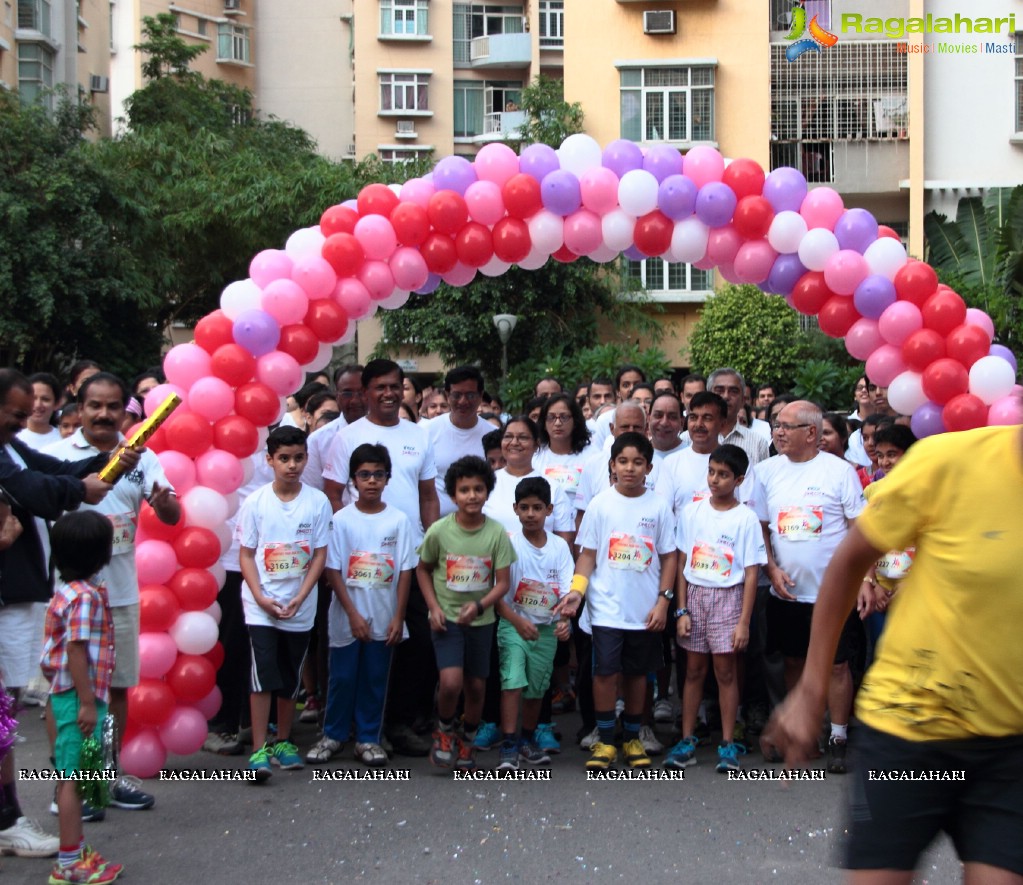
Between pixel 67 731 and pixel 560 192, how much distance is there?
4000mm

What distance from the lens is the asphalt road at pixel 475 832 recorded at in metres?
4.87

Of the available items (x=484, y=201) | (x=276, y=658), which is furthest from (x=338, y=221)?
(x=276, y=658)

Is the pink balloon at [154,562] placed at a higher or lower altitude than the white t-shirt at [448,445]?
lower

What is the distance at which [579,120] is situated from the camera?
2686 centimetres

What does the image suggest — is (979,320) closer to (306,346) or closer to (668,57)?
(306,346)

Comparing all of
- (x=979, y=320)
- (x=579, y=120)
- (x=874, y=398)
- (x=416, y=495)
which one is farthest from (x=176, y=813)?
(x=579, y=120)

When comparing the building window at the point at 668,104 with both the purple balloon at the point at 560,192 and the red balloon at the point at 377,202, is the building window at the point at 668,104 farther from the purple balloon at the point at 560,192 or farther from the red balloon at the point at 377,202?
the red balloon at the point at 377,202

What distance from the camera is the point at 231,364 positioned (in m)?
6.62

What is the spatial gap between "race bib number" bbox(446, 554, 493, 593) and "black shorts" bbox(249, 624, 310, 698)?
2.58 feet

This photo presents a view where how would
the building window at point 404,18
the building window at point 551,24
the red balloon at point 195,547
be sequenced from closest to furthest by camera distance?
1. the red balloon at point 195,547
2. the building window at point 551,24
3. the building window at point 404,18

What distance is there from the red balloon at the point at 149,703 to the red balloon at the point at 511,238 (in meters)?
3.04

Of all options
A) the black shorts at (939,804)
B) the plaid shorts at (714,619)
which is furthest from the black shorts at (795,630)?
the black shorts at (939,804)

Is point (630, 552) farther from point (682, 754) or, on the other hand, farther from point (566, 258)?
point (566, 258)

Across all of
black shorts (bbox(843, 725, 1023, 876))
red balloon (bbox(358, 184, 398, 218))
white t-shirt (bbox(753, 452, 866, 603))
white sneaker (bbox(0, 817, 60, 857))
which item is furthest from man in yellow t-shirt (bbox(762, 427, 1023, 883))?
red balloon (bbox(358, 184, 398, 218))
